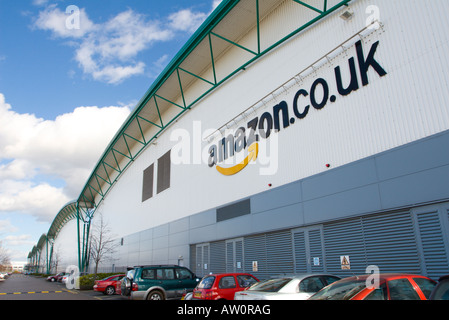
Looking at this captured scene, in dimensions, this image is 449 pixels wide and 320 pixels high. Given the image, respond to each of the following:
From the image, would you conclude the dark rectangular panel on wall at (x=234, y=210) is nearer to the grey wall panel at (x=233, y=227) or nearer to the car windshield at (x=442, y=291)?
the grey wall panel at (x=233, y=227)

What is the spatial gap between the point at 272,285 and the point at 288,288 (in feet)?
1.92

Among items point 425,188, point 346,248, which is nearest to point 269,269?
point 346,248

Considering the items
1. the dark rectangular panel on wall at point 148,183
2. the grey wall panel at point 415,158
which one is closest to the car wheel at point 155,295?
the grey wall panel at point 415,158

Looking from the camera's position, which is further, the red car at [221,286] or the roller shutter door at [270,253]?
the roller shutter door at [270,253]

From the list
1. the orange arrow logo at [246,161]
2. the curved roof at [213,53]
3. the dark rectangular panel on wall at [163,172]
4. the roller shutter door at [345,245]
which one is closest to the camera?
the roller shutter door at [345,245]

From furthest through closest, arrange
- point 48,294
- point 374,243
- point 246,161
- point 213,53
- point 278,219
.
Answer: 1. point 48,294
2. point 213,53
3. point 246,161
4. point 278,219
5. point 374,243

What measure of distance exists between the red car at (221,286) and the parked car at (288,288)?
75.4 inches

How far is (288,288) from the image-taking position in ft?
27.1

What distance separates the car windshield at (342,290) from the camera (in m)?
5.64

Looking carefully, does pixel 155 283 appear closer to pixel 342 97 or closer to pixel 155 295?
pixel 155 295

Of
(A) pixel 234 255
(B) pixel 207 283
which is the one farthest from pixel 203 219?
(B) pixel 207 283

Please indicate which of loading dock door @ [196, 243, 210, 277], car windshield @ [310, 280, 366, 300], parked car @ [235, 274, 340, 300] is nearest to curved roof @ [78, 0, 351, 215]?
loading dock door @ [196, 243, 210, 277]

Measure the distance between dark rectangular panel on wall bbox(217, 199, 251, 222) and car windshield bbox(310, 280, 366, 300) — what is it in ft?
36.8
